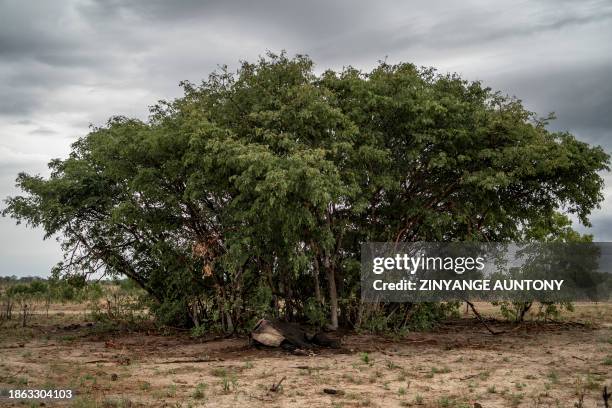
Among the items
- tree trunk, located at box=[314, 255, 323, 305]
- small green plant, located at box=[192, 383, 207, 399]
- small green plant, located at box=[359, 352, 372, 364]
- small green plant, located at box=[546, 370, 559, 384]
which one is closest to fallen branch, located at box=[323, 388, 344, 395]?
small green plant, located at box=[192, 383, 207, 399]

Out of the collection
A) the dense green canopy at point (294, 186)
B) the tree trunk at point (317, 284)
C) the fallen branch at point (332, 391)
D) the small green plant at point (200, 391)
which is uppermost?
the dense green canopy at point (294, 186)

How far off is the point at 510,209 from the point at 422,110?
4844mm

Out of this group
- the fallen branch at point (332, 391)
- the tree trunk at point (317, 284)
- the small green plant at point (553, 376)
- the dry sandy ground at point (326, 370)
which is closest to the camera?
the dry sandy ground at point (326, 370)

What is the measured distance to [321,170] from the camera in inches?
588

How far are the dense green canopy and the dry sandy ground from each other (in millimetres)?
2051

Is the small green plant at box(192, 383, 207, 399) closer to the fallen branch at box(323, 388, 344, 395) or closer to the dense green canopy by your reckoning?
the fallen branch at box(323, 388, 344, 395)

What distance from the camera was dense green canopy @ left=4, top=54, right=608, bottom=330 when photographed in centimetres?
1576

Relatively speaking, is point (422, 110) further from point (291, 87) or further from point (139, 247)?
point (139, 247)

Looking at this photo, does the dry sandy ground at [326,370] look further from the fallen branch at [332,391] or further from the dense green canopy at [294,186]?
the dense green canopy at [294,186]

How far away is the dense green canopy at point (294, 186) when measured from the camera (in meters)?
15.8

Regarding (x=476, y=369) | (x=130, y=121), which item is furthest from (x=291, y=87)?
(x=476, y=369)

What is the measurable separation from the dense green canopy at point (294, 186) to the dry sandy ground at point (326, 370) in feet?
6.73

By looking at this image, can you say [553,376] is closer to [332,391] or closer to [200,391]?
[332,391]

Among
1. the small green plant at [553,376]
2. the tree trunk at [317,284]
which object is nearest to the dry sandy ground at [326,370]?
the small green plant at [553,376]
